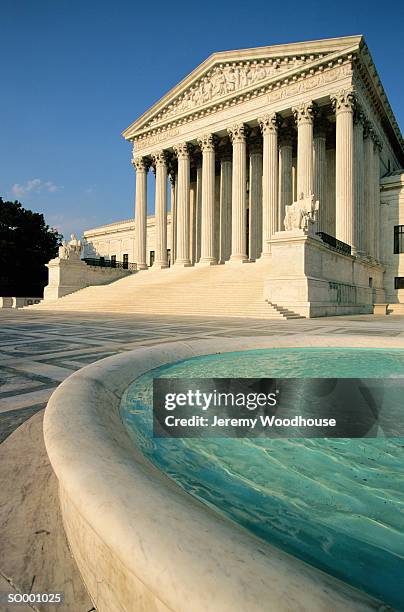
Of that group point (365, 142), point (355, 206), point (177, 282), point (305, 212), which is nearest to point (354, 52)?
point (365, 142)

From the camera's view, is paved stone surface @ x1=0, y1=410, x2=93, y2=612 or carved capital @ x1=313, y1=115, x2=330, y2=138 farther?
carved capital @ x1=313, y1=115, x2=330, y2=138

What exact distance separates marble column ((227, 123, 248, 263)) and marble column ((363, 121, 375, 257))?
1039cm

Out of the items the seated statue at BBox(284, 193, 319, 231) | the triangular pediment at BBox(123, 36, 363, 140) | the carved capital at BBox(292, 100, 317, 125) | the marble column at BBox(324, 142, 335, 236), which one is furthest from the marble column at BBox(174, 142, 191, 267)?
the seated statue at BBox(284, 193, 319, 231)

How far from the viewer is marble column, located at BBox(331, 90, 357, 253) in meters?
27.1

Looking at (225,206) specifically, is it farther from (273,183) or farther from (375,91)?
(375,91)

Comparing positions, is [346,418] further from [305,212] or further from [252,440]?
[305,212]

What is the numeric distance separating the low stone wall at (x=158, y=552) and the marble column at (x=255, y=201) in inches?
1354

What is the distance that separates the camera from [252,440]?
9.97ft

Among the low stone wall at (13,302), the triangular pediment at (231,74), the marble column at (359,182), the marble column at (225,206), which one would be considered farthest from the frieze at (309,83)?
the low stone wall at (13,302)

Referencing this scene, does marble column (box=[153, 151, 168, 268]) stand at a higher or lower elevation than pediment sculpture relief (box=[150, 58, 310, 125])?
lower

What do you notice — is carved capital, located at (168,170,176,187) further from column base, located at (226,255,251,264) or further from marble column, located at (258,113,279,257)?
column base, located at (226,255,251,264)

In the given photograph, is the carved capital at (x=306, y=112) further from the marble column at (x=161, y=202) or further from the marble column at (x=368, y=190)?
the marble column at (x=161, y=202)

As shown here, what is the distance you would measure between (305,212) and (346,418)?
18.8 meters

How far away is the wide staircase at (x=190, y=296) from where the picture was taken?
66.1 ft
